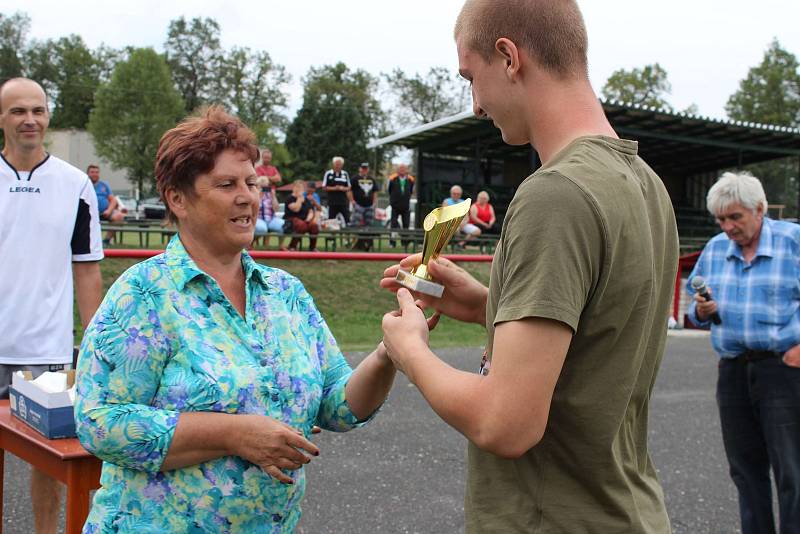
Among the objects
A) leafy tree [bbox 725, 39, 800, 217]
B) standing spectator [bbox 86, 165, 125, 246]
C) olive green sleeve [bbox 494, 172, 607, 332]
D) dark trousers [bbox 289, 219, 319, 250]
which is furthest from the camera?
leafy tree [bbox 725, 39, 800, 217]

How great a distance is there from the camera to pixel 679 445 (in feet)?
21.0

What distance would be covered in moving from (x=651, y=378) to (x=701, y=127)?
23.3m

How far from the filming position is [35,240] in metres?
4.18

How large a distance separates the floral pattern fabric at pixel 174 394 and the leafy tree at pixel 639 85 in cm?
6935

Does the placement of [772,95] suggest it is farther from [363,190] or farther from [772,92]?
[363,190]

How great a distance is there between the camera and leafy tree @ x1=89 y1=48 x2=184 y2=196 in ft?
211

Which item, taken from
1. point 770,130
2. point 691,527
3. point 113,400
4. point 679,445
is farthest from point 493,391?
point 770,130

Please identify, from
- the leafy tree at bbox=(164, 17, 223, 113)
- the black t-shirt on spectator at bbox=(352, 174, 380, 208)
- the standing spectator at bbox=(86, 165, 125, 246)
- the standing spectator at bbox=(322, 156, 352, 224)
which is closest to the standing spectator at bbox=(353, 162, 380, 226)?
the black t-shirt on spectator at bbox=(352, 174, 380, 208)

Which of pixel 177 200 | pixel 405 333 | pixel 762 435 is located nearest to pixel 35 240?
pixel 177 200

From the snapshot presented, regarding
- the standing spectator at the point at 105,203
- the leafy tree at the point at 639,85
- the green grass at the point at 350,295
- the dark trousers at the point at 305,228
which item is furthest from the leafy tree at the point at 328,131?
the green grass at the point at 350,295

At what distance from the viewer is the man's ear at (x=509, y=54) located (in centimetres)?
162

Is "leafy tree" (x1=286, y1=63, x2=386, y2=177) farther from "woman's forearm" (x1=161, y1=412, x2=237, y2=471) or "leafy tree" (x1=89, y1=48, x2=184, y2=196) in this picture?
"woman's forearm" (x1=161, y1=412, x2=237, y2=471)

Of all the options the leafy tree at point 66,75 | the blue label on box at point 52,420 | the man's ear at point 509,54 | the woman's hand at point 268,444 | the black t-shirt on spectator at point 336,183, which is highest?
the leafy tree at point 66,75

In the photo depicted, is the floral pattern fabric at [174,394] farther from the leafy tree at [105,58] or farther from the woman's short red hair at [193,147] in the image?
the leafy tree at [105,58]
